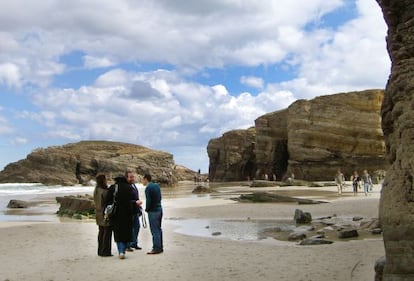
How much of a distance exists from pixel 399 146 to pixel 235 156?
84.4 metres

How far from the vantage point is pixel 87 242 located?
13164 millimetres

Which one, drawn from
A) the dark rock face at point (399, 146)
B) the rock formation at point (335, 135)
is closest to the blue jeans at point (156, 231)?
the dark rock face at point (399, 146)

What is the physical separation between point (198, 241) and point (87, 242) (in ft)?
9.69

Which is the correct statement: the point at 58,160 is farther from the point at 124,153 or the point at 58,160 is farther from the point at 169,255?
the point at 169,255

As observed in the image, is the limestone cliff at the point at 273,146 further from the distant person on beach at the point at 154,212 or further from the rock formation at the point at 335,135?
the distant person on beach at the point at 154,212

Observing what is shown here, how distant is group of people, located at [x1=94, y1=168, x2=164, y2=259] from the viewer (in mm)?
10742

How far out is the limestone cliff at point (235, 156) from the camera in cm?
8850

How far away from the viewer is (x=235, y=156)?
8994cm

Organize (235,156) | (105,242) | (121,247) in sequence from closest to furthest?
(121,247)
(105,242)
(235,156)

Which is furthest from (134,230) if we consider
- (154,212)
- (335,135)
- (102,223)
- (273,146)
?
(273,146)

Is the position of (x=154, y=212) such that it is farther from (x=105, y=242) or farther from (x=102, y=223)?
(x=105, y=242)

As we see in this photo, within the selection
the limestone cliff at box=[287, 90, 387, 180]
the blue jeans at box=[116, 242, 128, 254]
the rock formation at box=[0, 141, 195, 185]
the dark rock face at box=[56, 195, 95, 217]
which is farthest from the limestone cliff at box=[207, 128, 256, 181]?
the blue jeans at box=[116, 242, 128, 254]

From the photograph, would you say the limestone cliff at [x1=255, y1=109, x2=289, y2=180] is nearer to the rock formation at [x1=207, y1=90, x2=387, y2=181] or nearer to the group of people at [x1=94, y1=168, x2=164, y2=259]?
the rock formation at [x1=207, y1=90, x2=387, y2=181]

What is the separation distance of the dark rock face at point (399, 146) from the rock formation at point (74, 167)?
8073 cm
